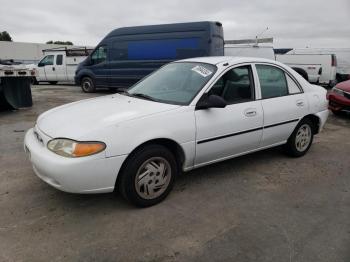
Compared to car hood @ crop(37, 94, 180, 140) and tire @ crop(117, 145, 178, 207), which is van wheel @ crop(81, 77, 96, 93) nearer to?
car hood @ crop(37, 94, 180, 140)

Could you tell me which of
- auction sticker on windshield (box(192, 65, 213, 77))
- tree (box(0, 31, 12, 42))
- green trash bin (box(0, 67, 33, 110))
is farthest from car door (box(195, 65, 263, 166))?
tree (box(0, 31, 12, 42))

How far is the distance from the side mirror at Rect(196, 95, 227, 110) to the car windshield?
0.39 ft

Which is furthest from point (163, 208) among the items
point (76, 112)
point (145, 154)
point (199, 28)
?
point (199, 28)

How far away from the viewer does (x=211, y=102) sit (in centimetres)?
348

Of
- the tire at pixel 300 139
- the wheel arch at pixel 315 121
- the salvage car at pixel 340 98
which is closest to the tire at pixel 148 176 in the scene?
the tire at pixel 300 139

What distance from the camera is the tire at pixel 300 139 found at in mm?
4766

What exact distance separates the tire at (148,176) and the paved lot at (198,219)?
0.13 m

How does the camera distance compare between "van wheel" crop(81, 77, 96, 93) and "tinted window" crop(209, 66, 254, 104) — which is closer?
"tinted window" crop(209, 66, 254, 104)

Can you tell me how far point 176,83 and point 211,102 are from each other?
2.19ft

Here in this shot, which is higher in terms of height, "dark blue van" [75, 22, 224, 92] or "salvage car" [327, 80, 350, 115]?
"dark blue van" [75, 22, 224, 92]

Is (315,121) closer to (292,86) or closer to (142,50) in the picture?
(292,86)

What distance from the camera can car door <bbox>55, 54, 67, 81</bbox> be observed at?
16.8 meters

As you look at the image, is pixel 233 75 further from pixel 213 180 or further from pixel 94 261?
pixel 94 261

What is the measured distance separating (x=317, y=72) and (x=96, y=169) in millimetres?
14448
